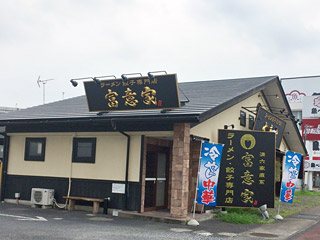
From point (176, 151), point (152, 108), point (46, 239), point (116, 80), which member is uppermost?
point (116, 80)

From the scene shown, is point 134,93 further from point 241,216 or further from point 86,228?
point 241,216

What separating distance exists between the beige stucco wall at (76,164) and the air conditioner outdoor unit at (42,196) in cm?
63

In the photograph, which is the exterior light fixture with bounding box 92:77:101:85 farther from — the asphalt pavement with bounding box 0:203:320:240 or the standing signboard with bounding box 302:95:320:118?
the standing signboard with bounding box 302:95:320:118

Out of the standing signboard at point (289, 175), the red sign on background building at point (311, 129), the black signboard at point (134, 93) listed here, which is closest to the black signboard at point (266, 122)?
the standing signboard at point (289, 175)

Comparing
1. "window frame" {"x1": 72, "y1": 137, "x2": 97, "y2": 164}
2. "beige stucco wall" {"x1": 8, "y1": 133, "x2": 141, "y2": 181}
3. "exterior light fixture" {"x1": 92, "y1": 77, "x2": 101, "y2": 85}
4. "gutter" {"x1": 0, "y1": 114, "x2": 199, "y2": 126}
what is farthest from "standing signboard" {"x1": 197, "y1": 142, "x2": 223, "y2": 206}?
"exterior light fixture" {"x1": 92, "y1": 77, "x2": 101, "y2": 85}

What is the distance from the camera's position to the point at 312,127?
2761cm

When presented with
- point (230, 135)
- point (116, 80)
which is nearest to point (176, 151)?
point (230, 135)

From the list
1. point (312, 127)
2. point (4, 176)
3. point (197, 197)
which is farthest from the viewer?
point (312, 127)

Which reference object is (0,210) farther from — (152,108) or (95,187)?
(152,108)

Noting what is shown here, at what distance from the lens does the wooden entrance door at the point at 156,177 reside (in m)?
13.0

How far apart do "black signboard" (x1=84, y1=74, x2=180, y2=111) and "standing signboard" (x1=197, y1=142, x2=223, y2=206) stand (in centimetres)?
149

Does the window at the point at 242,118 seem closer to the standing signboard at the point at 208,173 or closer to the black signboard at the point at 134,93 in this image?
the standing signboard at the point at 208,173

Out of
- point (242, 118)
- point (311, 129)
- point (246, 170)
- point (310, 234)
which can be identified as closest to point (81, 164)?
point (246, 170)

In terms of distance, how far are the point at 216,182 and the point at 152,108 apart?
2.66 meters
